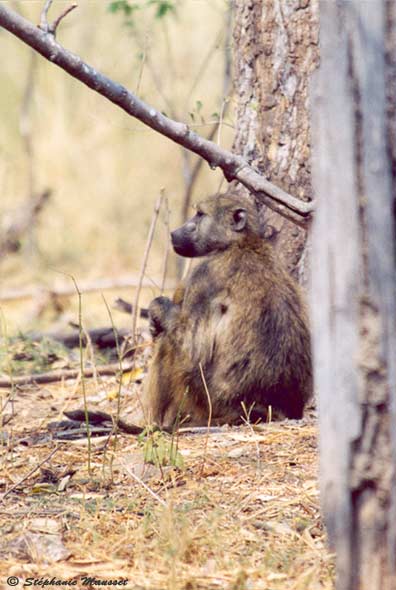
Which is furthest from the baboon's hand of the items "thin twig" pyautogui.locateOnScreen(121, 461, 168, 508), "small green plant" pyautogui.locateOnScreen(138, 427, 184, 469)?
"thin twig" pyautogui.locateOnScreen(121, 461, 168, 508)

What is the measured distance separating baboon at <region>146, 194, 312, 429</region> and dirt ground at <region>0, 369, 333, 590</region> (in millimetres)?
212

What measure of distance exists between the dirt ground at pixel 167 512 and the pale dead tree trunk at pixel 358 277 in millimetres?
397

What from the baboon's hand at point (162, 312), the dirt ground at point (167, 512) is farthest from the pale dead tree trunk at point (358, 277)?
the baboon's hand at point (162, 312)

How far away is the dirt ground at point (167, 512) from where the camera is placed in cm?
296

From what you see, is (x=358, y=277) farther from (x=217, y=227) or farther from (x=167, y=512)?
(x=217, y=227)

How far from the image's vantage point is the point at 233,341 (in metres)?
4.81

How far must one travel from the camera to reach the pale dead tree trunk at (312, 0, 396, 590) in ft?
7.79

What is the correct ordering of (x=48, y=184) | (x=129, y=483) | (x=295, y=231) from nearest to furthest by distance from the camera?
(x=129, y=483)
(x=295, y=231)
(x=48, y=184)

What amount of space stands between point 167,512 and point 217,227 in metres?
2.48

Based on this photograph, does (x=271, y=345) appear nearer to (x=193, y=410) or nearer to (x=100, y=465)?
(x=193, y=410)

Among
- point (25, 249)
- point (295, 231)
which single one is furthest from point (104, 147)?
point (295, 231)

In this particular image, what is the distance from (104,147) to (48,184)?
2.75ft

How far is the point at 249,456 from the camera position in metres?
4.26

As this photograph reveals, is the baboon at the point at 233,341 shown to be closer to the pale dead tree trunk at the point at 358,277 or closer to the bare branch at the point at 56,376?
the bare branch at the point at 56,376
